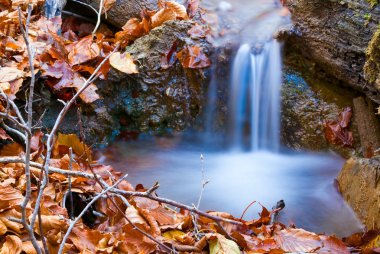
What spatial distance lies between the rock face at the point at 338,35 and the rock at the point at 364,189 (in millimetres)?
714

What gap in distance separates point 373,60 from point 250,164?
142cm

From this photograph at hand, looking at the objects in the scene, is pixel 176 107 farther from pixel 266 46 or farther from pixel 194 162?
pixel 266 46

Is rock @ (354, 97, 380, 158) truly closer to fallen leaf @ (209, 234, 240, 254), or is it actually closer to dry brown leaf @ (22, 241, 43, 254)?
fallen leaf @ (209, 234, 240, 254)

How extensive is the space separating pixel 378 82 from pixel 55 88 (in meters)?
2.49

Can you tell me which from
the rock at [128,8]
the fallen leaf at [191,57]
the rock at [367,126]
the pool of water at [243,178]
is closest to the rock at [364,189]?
the pool of water at [243,178]

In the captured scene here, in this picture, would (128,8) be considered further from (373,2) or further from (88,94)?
(373,2)

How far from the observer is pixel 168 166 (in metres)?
3.55

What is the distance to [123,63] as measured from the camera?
3.54 m

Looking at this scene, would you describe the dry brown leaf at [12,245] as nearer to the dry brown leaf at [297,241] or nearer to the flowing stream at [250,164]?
the dry brown leaf at [297,241]

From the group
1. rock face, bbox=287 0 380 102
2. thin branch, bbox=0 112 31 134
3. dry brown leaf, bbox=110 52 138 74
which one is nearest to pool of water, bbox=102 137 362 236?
dry brown leaf, bbox=110 52 138 74

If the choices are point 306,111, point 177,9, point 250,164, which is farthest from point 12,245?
point 177,9

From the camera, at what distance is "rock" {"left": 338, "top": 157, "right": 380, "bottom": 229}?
2.61 meters

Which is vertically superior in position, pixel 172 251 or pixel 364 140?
pixel 364 140

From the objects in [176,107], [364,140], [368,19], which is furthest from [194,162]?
[368,19]
